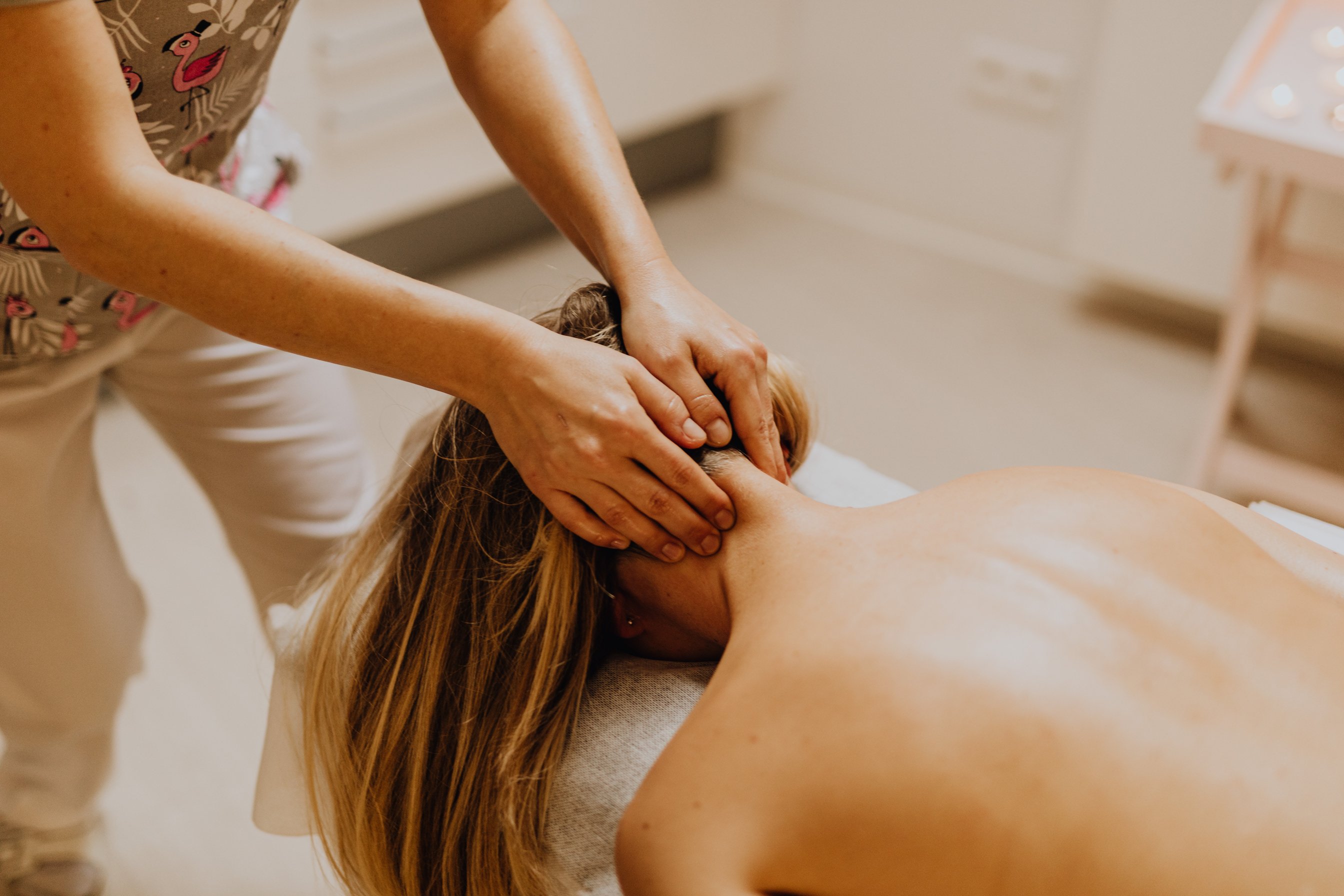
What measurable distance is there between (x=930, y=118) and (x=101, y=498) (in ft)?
7.01

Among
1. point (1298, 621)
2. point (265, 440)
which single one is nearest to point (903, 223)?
point (265, 440)

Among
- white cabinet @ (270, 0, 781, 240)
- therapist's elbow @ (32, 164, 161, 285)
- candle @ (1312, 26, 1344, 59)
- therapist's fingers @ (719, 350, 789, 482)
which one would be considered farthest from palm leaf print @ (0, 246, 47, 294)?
candle @ (1312, 26, 1344, 59)

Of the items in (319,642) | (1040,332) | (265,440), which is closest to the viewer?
(319,642)

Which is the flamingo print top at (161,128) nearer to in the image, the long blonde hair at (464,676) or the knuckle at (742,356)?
the long blonde hair at (464,676)

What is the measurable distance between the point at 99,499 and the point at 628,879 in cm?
88

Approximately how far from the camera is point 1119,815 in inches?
27.4

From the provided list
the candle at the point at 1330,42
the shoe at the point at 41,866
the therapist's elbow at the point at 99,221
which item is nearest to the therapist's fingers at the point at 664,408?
the therapist's elbow at the point at 99,221

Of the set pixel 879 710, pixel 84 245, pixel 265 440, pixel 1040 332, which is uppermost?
pixel 84 245

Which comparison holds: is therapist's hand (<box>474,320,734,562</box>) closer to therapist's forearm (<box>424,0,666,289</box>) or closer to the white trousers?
therapist's forearm (<box>424,0,666,289</box>)

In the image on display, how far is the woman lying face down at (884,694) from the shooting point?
0.70 m

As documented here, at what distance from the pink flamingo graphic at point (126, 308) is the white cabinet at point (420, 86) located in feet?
3.64

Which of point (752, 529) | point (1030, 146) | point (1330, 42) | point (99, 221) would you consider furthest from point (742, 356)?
point (1030, 146)

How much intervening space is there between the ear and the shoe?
0.92 metres

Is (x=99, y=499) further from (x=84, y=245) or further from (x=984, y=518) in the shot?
(x=984, y=518)
